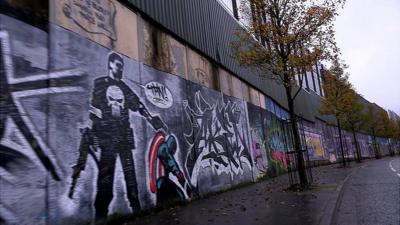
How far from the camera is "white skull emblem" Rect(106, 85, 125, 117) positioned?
316 inches

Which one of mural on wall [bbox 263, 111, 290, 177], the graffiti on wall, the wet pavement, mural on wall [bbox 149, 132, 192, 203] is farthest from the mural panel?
the wet pavement

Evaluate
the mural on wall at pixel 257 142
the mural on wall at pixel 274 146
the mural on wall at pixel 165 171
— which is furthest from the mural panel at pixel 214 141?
the mural on wall at pixel 274 146

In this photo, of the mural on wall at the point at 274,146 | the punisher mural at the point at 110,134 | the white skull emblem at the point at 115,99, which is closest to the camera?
the punisher mural at the point at 110,134

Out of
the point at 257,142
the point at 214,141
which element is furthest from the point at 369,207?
the point at 257,142

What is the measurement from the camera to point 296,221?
7.12 meters

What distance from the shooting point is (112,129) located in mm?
7938

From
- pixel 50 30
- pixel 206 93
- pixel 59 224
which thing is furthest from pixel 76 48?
pixel 206 93

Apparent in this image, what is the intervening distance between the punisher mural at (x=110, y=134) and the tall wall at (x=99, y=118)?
2 cm

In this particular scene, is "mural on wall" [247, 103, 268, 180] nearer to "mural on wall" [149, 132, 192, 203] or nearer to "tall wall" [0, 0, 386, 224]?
"tall wall" [0, 0, 386, 224]

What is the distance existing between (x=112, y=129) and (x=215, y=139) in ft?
20.3

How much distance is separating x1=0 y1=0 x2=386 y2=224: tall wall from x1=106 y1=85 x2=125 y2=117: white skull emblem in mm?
23

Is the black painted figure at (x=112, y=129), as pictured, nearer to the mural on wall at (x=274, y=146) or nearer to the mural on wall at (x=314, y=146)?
the mural on wall at (x=274, y=146)

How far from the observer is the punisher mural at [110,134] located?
7.24 meters

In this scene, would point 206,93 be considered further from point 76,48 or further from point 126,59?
point 76,48
